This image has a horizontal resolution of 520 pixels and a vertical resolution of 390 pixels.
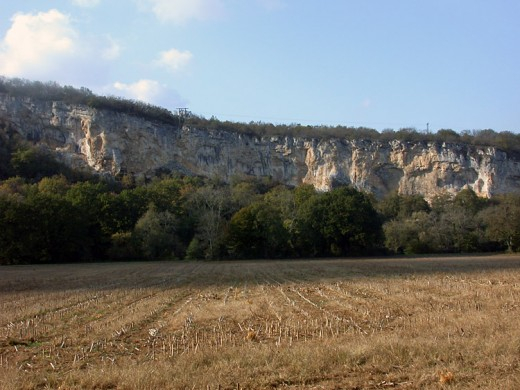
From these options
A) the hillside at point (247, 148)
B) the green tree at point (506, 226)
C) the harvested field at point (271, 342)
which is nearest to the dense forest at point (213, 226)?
the green tree at point (506, 226)

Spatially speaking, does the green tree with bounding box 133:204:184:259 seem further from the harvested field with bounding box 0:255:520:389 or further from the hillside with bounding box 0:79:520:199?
the harvested field with bounding box 0:255:520:389

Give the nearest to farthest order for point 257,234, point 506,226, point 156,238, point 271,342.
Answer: point 271,342
point 156,238
point 506,226
point 257,234

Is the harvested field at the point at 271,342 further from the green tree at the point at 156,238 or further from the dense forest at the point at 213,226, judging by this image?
the green tree at the point at 156,238

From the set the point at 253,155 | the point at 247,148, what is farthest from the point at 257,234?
the point at 247,148

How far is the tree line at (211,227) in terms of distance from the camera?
202 ft

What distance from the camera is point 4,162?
311 ft

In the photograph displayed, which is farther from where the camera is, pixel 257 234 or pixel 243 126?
pixel 243 126

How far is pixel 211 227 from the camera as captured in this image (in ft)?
222

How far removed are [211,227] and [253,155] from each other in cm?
6581

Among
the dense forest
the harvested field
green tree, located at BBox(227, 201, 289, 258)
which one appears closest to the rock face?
the dense forest

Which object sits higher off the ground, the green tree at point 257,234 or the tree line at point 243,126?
the tree line at point 243,126

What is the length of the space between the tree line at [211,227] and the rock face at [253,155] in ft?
96.7

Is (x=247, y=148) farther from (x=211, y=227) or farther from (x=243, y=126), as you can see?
(x=211, y=227)

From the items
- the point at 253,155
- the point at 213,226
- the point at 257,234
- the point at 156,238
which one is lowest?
the point at 156,238
